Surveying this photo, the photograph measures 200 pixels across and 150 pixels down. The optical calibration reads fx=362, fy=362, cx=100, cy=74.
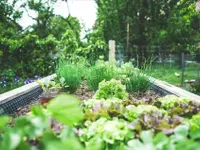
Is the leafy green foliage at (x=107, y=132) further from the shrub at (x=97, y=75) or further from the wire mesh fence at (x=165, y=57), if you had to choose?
the wire mesh fence at (x=165, y=57)

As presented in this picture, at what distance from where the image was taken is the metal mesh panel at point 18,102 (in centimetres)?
394

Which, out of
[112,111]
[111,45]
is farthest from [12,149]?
A: [111,45]

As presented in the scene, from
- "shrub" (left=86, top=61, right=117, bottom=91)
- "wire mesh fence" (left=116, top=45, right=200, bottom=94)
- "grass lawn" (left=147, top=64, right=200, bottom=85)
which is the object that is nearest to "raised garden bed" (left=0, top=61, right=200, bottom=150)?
"shrub" (left=86, top=61, right=117, bottom=91)

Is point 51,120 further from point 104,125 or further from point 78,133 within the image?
point 104,125

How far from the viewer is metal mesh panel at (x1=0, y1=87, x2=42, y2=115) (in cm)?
394

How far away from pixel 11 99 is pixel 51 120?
2.61 metres

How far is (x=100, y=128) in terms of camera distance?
70.2 inches

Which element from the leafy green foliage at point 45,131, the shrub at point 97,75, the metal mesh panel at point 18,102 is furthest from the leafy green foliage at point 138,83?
the leafy green foliage at point 45,131

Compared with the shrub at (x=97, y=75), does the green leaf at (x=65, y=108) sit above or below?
above

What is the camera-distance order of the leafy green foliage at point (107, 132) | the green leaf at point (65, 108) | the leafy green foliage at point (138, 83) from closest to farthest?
the green leaf at point (65, 108), the leafy green foliage at point (107, 132), the leafy green foliage at point (138, 83)

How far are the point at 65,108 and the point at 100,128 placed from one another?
25.9 inches

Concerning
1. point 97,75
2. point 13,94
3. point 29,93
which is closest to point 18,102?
point 13,94

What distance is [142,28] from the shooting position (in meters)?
18.1

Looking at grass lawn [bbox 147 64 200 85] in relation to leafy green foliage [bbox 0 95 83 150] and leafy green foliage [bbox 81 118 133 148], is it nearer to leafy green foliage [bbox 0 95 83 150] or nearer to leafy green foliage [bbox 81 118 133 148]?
leafy green foliage [bbox 81 118 133 148]
